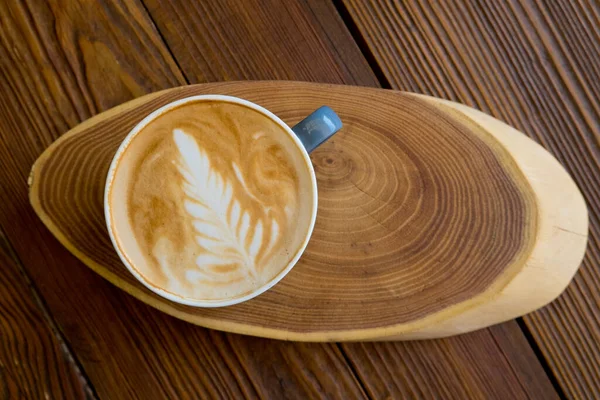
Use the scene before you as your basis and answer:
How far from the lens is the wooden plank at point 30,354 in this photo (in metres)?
0.79

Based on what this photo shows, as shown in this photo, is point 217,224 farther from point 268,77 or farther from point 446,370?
point 446,370

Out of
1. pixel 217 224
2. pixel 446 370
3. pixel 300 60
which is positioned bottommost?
pixel 446 370

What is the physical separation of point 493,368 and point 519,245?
237 millimetres

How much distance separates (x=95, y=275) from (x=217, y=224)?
0.28 m

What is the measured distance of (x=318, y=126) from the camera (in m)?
0.62

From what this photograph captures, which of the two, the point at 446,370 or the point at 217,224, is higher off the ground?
the point at 217,224

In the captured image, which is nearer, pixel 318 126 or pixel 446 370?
pixel 318 126

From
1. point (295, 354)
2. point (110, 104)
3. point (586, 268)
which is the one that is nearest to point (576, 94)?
point (586, 268)

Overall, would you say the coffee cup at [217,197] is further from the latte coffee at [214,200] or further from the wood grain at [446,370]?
the wood grain at [446,370]

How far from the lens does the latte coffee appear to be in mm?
613

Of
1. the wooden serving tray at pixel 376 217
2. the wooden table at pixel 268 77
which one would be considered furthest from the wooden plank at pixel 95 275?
the wooden serving tray at pixel 376 217

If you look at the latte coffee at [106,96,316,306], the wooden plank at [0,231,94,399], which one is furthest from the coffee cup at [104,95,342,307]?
the wooden plank at [0,231,94,399]

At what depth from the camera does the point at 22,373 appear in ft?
2.59

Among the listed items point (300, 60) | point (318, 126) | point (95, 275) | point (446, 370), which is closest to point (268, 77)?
point (300, 60)
